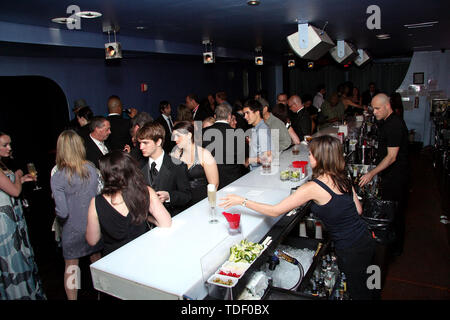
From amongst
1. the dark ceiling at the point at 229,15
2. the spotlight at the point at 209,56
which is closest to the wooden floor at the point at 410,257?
the dark ceiling at the point at 229,15

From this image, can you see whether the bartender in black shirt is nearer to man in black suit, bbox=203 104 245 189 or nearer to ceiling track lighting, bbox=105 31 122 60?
man in black suit, bbox=203 104 245 189

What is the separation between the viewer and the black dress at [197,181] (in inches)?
114

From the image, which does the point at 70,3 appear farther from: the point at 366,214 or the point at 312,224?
the point at 366,214

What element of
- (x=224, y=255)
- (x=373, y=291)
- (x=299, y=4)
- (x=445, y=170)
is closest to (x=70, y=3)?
(x=299, y=4)

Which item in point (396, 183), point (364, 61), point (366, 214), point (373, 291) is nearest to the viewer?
point (373, 291)

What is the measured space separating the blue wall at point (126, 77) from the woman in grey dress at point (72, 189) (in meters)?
3.71

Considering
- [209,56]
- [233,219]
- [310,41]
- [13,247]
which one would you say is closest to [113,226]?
[233,219]

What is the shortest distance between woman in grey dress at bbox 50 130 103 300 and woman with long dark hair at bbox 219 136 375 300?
124 centimetres

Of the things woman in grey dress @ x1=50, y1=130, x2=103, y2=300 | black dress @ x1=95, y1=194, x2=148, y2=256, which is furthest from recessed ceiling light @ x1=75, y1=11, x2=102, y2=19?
black dress @ x1=95, y1=194, x2=148, y2=256

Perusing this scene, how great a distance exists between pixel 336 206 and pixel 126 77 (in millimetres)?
6459

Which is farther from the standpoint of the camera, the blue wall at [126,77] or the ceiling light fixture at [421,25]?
the blue wall at [126,77]

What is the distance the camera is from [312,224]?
262 centimetres

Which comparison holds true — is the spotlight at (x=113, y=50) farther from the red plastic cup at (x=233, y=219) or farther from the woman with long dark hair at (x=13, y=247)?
the red plastic cup at (x=233, y=219)
